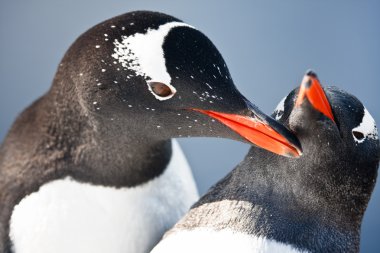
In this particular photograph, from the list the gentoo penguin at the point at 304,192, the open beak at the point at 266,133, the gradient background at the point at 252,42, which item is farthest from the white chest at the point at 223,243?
the gradient background at the point at 252,42

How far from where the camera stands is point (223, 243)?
1052mm

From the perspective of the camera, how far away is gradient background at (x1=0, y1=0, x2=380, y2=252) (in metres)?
2.20

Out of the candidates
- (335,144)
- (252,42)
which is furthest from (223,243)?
(252,42)

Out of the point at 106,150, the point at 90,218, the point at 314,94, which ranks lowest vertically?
the point at 90,218

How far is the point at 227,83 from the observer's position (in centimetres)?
108

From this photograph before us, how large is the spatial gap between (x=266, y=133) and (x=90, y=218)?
385 mm

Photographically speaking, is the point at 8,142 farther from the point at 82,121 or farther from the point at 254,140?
the point at 254,140

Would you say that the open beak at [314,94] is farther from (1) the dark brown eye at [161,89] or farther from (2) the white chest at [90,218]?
(2) the white chest at [90,218]

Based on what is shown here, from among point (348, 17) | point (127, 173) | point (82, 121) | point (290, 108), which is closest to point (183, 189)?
point (127, 173)

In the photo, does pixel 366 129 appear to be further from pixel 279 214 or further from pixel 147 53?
pixel 147 53

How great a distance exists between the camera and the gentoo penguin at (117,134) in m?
1.06

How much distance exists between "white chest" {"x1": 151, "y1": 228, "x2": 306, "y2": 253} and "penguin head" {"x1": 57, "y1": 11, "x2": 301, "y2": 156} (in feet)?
0.48

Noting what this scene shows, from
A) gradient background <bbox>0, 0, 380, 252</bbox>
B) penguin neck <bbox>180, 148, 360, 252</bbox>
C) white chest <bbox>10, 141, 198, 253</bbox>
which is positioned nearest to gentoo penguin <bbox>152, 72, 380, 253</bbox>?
penguin neck <bbox>180, 148, 360, 252</bbox>

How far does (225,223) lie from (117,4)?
1.30 meters
